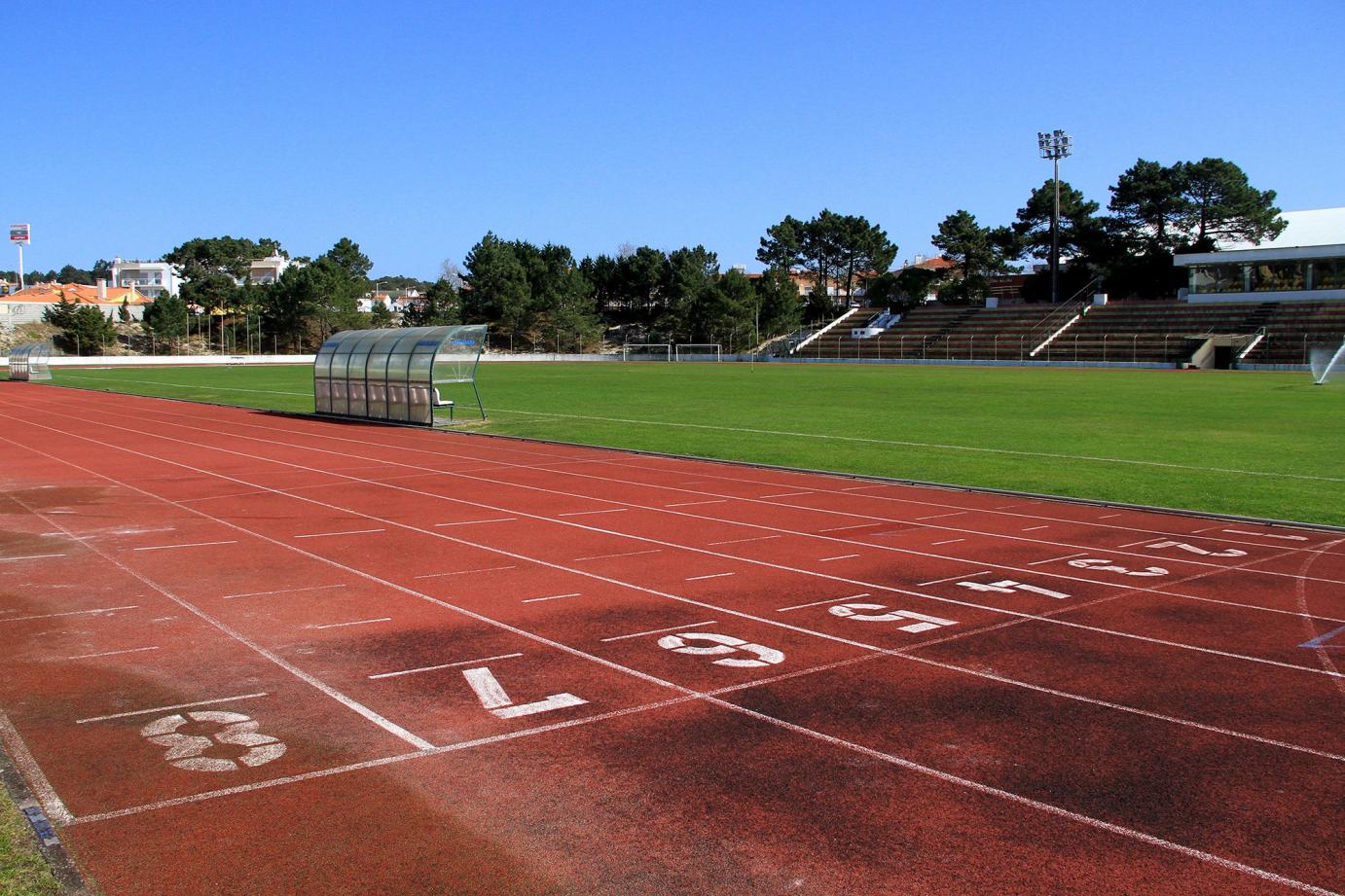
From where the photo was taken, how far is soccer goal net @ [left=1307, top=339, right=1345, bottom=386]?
144 ft

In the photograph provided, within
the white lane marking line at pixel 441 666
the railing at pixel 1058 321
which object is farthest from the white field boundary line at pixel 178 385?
the railing at pixel 1058 321

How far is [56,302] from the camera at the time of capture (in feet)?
371

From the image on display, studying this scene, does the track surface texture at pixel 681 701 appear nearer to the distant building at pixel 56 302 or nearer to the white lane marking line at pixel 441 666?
the white lane marking line at pixel 441 666

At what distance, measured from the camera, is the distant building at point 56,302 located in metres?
107

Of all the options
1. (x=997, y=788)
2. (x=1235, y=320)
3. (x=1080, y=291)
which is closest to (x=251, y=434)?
(x=997, y=788)

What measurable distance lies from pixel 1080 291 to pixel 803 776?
8301 centimetres

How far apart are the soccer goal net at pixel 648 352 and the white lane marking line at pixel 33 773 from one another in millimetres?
87475

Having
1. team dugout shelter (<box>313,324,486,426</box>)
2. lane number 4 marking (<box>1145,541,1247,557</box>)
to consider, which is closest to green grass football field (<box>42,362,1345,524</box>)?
team dugout shelter (<box>313,324,486,426</box>)

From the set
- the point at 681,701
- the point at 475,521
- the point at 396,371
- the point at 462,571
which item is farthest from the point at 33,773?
the point at 396,371

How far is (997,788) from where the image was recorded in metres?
5.21

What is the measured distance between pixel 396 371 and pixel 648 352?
235 ft

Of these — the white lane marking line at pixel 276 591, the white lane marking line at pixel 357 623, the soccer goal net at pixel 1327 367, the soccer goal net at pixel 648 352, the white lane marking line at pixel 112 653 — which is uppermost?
the soccer goal net at pixel 648 352

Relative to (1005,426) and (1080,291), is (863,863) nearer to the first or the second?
(1005,426)

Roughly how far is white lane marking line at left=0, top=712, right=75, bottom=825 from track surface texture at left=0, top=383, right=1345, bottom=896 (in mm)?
31
